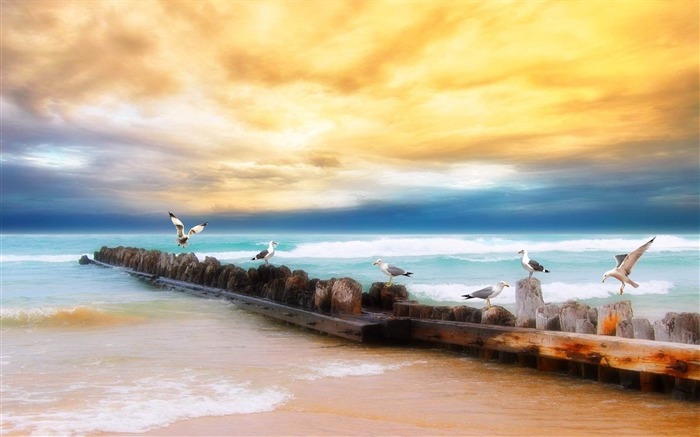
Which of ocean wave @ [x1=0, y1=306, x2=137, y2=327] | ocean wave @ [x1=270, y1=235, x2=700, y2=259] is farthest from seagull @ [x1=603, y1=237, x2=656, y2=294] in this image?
ocean wave @ [x1=270, y1=235, x2=700, y2=259]

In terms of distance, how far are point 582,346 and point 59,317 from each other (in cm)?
1002

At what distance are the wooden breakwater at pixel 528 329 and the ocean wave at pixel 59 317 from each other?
293cm

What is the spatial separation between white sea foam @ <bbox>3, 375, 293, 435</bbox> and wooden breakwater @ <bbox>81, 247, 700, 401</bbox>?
104 inches

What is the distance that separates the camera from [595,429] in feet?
15.0

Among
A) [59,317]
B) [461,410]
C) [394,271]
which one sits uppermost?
[394,271]

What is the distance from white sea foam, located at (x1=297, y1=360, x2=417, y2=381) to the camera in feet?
21.0

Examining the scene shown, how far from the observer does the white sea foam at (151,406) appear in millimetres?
4641

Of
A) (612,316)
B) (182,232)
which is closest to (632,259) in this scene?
(612,316)

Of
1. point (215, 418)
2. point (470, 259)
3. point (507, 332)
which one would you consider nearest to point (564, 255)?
point (470, 259)

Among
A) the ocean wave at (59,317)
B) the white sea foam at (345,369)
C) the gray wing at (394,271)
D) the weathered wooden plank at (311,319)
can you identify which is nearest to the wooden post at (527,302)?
the white sea foam at (345,369)

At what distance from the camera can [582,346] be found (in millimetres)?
5844

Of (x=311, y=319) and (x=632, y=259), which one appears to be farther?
→ (x=311, y=319)

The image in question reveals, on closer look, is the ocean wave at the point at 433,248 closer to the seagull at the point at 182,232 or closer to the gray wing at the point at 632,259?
the seagull at the point at 182,232

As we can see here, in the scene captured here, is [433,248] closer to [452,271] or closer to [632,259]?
[452,271]
